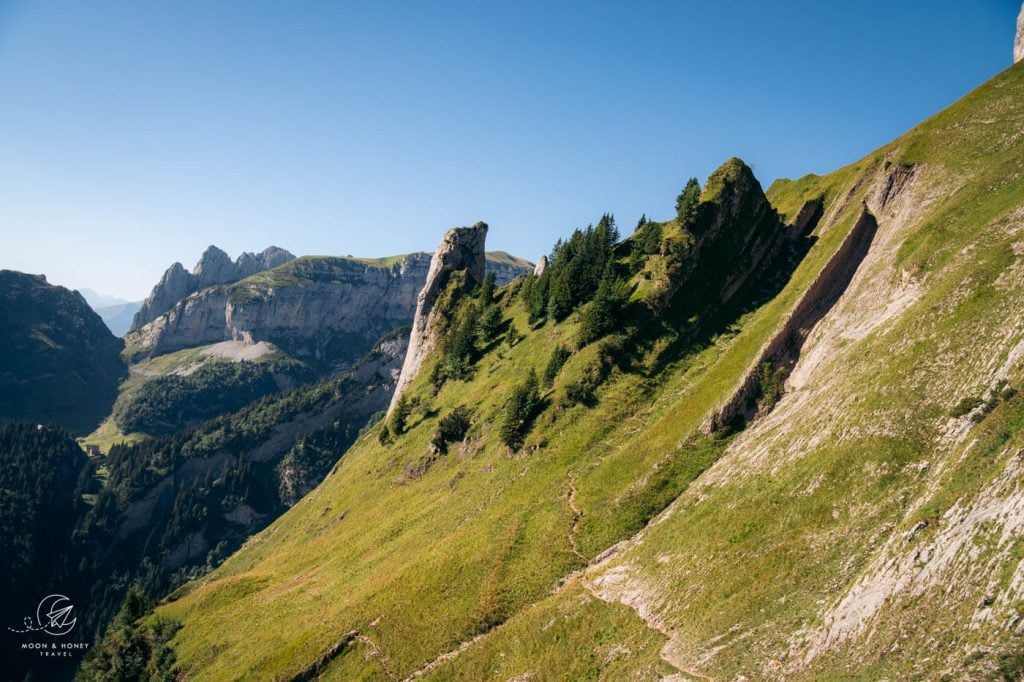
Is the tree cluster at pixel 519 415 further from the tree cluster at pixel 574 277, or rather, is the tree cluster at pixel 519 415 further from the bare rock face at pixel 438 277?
the bare rock face at pixel 438 277

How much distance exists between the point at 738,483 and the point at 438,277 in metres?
101

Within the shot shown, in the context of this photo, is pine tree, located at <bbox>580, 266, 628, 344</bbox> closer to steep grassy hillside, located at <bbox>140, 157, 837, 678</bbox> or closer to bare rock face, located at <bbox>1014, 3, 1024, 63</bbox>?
steep grassy hillside, located at <bbox>140, 157, 837, 678</bbox>

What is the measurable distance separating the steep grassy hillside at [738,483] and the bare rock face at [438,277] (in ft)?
120

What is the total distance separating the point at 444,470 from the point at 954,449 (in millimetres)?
62052

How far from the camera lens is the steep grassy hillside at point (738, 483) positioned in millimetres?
24953

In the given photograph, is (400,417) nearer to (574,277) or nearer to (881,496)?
(574,277)

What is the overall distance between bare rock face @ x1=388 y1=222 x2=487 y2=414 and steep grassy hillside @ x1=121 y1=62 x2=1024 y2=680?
36586 mm

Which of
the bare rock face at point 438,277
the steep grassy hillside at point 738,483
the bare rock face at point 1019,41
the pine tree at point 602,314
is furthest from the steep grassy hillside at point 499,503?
the bare rock face at point 1019,41

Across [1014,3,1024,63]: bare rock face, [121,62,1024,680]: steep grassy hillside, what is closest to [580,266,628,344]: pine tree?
[121,62,1024,680]: steep grassy hillside

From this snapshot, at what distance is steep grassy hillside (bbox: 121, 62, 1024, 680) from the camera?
24953 millimetres

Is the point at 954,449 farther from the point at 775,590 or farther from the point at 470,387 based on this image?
the point at 470,387

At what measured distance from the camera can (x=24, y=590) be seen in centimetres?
16175

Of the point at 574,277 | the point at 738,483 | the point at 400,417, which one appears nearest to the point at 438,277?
the point at 400,417

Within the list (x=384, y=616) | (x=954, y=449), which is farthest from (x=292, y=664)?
(x=954, y=449)
